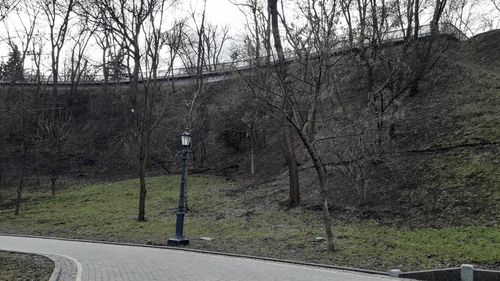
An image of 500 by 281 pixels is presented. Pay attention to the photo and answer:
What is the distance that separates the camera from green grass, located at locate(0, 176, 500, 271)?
12.4 meters

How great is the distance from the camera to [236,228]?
19.2 meters

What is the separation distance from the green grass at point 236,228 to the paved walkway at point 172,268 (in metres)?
1.69

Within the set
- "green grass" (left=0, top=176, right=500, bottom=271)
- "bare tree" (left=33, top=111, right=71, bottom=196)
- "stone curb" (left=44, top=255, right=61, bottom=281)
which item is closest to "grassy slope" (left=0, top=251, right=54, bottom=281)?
→ "stone curb" (left=44, top=255, right=61, bottom=281)

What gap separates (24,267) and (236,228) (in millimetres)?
9600

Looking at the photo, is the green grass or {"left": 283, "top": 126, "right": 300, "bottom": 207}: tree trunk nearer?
the green grass

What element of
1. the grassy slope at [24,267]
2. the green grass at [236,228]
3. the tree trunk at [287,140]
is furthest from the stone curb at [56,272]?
the tree trunk at [287,140]

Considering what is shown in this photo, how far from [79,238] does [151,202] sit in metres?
8.21

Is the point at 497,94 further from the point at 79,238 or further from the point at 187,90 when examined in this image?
the point at 187,90

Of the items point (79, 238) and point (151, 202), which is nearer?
point (79, 238)

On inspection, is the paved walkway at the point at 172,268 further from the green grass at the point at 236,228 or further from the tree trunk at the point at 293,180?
the tree trunk at the point at 293,180

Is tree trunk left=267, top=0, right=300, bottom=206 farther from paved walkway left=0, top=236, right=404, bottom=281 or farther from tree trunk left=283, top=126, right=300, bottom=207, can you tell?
paved walkway left=0, top=236, right=404, bottom=281

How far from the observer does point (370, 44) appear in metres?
20.5

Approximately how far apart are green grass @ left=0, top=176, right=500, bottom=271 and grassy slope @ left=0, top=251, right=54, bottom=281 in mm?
5517

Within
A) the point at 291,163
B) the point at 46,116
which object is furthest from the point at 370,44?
the point at 46,116
